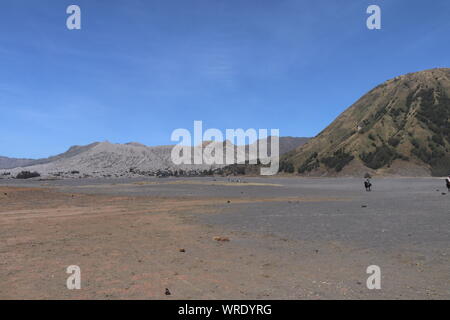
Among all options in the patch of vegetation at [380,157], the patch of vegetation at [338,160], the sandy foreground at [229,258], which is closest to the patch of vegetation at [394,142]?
the patch of vegetation at [380,157]

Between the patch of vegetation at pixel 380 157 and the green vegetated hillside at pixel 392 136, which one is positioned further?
the patch of vegetation at pixel 380 157

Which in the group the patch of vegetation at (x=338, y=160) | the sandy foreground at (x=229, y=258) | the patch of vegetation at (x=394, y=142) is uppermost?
the patch of vegetation at (x=394, y=142)

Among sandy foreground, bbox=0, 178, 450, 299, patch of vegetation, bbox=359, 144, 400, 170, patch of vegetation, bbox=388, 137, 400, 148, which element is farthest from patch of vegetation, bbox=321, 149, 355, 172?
sandy foreground, bbox=0, 178, 450, 299

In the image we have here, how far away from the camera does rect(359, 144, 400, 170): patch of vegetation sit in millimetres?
127250

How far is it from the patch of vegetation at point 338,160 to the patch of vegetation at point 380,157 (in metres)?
5.05

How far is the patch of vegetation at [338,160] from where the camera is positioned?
135 meters

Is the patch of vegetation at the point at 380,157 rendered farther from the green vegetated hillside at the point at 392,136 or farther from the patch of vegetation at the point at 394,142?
the patch of vegetation at the point at 394,142

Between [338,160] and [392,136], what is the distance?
23365 mm

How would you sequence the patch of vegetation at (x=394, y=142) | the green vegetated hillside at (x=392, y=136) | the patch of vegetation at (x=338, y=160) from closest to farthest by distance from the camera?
the green vegetated hillside at (x=392, y=136)
the patch of vegetation at (x=338, y=160)
the patch of vegetation at (x=394, y=142)

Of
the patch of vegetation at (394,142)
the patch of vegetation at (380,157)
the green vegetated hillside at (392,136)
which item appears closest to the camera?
the green vegetated hillside at (392,136)

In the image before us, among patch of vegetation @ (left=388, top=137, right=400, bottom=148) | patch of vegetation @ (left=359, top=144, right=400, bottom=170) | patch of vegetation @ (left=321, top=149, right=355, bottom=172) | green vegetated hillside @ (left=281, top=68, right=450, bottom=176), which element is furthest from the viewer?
patch of vegetation @ (left=388, top=137, right=400, bottom=148)

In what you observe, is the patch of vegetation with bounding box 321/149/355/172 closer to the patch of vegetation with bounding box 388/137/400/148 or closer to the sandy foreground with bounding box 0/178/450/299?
the patch of vegetation with bounding box 388/137/400/148

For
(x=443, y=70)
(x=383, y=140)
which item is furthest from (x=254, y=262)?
(x=443, y=70)

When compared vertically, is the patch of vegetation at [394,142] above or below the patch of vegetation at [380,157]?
above
